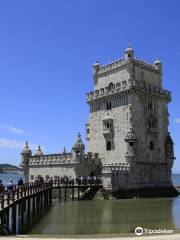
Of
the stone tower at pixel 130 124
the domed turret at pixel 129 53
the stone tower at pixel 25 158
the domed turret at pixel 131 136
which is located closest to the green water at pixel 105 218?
the stone tower at pixel 130 124

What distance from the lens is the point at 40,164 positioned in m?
65.2

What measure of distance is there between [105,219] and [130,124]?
2413 cm

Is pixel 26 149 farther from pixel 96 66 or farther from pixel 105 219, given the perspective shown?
pixel 105 219

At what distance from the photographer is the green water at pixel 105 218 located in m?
29.5

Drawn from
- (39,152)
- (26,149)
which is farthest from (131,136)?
(39,152)

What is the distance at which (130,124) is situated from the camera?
57.4 meters

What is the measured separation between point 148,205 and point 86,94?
25.0 meters

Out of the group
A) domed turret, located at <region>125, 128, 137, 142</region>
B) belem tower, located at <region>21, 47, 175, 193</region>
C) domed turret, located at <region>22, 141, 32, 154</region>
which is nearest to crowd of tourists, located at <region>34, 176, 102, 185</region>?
belem tower, located at <region>21, 47, 175, 193</region>

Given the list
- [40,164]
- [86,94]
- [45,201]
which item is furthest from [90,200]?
[86,94]

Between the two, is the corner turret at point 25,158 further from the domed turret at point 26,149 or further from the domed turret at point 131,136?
the domed turret at point 131,136

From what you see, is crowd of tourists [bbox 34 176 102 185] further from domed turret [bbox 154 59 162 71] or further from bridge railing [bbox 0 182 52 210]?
domed turret [bbox 154 59 162 71]

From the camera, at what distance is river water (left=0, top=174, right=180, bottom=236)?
2922 centimetres

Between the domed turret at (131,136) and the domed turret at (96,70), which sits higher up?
the domed turret at (96,70)

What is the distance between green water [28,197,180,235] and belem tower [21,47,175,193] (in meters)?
9.90
